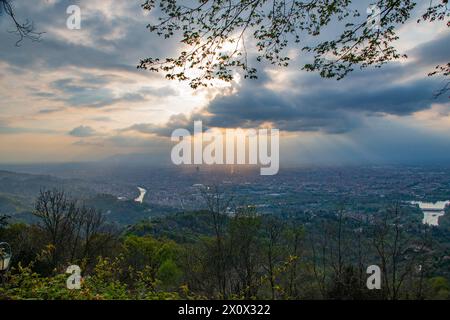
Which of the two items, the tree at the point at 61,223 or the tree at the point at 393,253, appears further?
the tree at the point at 61,223

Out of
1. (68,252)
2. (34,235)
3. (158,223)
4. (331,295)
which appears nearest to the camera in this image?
(331,295)

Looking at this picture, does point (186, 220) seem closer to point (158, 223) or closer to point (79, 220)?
point (158, 223)

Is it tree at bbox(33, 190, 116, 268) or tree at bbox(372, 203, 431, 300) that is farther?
tree at bbox(33, 190, 116, 268)

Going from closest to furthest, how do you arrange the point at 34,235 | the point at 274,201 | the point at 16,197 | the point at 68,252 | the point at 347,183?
the point at 68,252, the point at 34,235, the point at 274,201, the point at 347,183, the point at 16,197

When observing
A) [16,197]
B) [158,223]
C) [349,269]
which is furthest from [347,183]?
[16,197]

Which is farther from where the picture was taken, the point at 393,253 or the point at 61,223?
the point at 61,223
